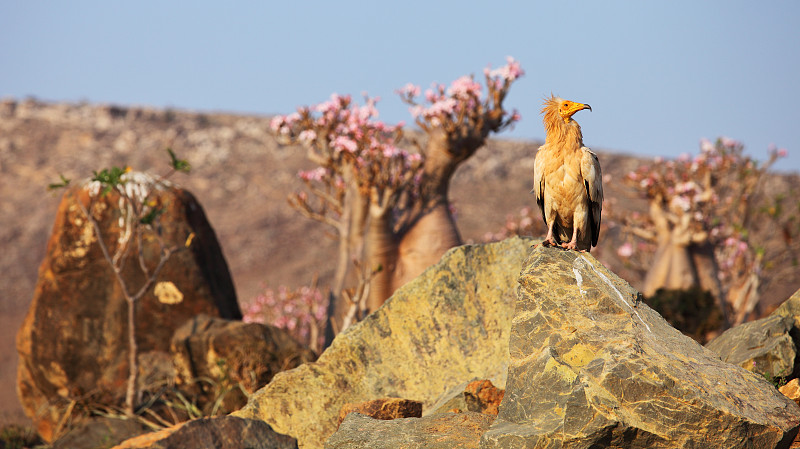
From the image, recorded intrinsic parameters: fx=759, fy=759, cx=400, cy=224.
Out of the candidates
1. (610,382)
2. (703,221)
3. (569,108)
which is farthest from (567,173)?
(703,221)

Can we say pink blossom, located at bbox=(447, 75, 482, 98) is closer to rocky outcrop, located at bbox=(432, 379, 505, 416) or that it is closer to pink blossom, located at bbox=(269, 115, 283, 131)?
pink blossom, located at bbox=(269, 115, 283, 131)

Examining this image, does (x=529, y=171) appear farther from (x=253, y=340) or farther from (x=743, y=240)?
(x=253, y=340)

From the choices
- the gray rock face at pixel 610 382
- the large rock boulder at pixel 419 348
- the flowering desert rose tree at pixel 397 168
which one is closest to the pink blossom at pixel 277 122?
the flowering desert rose tree at pixel 397 168

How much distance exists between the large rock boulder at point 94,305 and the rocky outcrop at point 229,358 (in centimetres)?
74

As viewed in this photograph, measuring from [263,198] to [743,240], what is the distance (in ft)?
73.3

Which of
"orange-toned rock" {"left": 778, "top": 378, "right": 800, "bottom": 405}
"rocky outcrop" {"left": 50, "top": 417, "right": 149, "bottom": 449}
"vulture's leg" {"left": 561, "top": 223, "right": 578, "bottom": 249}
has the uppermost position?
"vulture's leg" {"left": 561, "top": 223, "right": 578, "bottom": 249}

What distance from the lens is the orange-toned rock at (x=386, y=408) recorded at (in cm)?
582

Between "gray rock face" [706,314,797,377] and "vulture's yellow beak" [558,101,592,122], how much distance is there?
2.27m

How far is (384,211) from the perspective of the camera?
1104 centimetres

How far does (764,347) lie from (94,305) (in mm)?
7648

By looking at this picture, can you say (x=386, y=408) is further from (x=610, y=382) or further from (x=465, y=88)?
(x=465, y=88)

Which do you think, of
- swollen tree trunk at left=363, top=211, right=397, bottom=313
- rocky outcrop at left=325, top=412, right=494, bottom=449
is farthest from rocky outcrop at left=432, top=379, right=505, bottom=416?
swollen tree trunk at left=363, top=211, right=397, bottom=313

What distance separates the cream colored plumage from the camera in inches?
221

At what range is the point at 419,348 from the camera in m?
6.94
